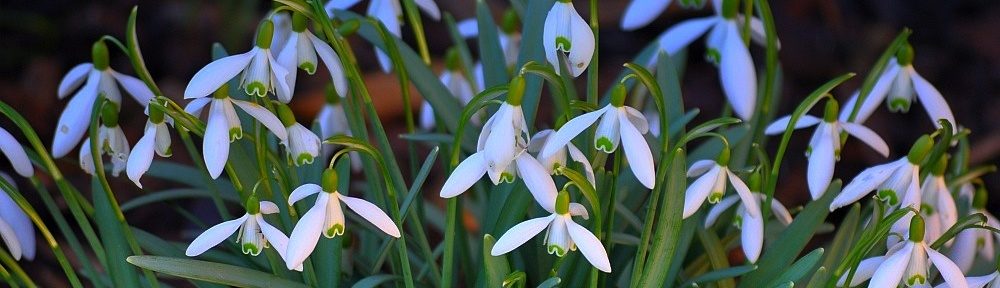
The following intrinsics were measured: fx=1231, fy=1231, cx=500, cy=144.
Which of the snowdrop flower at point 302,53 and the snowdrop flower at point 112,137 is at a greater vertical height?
the snowdrop flower at point 302,53

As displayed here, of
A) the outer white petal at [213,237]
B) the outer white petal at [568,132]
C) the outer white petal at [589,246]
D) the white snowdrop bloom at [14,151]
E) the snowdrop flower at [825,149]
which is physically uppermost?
the white snowdrop bloom at [14,151]

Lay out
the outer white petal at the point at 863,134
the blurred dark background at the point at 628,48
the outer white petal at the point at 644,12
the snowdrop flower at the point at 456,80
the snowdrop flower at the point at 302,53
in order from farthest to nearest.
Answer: the blurred dark background at the point at 628,48 → the snowdrop flower at the point at 456,80 → the outer white petal at the point at 644,12 → the outer white petal at the point at 863,134 → the snowdrop flower at the point at 302,53

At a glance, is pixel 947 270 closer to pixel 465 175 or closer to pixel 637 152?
pixel 637 152

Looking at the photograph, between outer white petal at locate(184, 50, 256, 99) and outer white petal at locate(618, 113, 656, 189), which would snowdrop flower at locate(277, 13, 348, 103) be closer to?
outer white petal at locate(184, 50, 256, 99)

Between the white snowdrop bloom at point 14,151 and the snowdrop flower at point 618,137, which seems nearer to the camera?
the snowdrop flower at point 618,137

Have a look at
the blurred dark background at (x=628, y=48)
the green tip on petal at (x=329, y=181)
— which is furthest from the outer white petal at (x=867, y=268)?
the blurred dark background at (x=628, y=48)

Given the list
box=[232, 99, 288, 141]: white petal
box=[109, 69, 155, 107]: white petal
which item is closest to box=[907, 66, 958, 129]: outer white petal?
box=[232, 99, 288, 141]: white petal

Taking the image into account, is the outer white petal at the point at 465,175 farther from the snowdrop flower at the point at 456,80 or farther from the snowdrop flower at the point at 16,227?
the snowdrop flower at the point at 456,80
